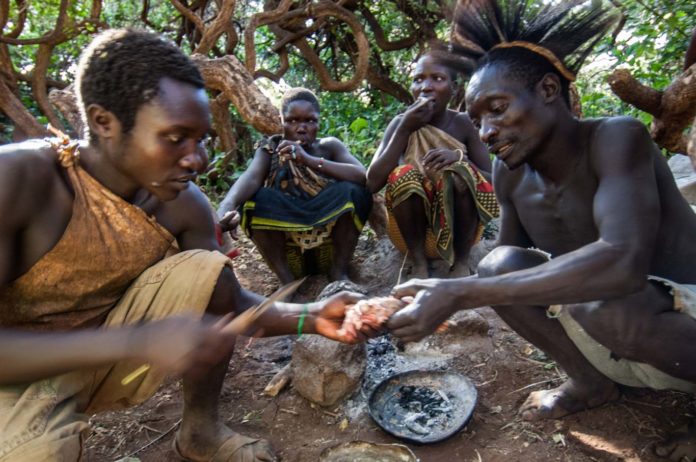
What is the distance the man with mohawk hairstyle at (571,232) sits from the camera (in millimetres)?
1824

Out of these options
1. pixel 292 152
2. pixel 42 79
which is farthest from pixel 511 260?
pixel 42 79

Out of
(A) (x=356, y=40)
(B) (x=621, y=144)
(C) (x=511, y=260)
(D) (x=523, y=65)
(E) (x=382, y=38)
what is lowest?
(C) (x=511, y=260)

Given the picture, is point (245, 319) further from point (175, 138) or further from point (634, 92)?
point (634, 92)

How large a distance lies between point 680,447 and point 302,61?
797cm

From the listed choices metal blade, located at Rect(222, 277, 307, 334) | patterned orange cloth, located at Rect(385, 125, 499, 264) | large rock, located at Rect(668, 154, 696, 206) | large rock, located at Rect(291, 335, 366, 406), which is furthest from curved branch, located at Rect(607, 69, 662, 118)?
metal blade, located at Rect(222, 277, 307, 334)

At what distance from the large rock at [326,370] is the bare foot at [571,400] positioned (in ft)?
2.56

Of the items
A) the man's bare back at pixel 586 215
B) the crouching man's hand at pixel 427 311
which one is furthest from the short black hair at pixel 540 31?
the crouching man's hand at pixel 427 311

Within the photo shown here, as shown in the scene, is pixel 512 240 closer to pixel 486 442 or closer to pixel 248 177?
pixel 486 442

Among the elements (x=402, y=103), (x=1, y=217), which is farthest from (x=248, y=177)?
(x=402, y=103)

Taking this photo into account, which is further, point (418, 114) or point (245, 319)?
point (418, 114)

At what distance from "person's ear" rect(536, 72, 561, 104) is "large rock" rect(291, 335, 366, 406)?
1.39m

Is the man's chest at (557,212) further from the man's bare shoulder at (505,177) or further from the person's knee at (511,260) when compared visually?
the person's knee at (511,260)

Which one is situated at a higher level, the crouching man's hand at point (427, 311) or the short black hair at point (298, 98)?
the short black hair at point (298, 98)

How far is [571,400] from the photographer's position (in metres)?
2.27
